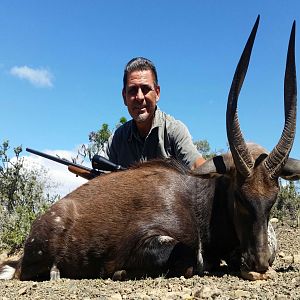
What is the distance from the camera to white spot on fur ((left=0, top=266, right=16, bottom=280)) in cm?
672

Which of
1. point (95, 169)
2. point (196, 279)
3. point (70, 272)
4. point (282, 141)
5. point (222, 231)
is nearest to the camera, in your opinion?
point (196, 279)

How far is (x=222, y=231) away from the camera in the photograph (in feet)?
19.1

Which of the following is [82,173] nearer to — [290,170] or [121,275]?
[121,275]

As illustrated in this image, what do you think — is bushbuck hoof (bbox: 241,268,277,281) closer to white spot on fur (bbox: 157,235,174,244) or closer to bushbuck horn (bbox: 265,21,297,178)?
white spot on fur (bbox: 157,235,174,244)

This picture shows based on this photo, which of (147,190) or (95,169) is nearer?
(147,190)

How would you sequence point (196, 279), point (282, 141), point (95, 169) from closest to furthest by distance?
point (196, 279) → point (282, 141) → point (95, 169)

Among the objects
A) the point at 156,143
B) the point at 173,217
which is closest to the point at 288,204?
the point at 156,143

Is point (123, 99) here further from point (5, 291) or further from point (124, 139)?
point (5, 291)

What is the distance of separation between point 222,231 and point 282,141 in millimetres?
1184

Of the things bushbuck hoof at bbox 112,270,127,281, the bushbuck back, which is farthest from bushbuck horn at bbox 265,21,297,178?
bushbuck hoof at bbox 112,270,127,281

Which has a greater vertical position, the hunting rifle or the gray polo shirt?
the gray polo shirt

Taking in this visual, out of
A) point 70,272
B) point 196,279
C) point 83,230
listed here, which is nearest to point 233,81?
point 196,279

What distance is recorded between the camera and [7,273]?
680 centimetres

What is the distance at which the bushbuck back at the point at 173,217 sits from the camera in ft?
17.3
